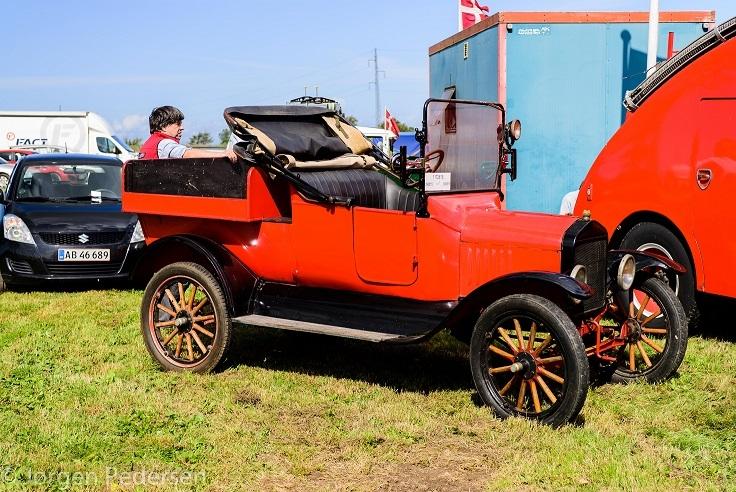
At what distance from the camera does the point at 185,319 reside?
18.9 feet

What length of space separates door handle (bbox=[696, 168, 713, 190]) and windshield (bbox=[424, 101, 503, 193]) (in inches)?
67.8

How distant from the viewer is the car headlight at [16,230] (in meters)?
8.90

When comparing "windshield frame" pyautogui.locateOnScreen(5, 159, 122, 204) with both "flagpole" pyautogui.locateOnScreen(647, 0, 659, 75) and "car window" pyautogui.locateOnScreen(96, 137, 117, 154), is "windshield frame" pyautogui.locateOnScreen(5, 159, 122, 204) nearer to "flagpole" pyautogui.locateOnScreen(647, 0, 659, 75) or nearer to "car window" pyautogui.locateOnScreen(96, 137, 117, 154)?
"flagpole" pyautogui.locateOnScreen(647, 0, 659, 75)

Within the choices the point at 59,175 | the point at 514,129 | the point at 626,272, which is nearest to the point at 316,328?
the point at 514,129

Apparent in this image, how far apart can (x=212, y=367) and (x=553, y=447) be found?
248 centimetres

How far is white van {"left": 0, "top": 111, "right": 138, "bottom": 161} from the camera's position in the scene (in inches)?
1140

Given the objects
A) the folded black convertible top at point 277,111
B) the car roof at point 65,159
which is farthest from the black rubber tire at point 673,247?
the car roof at point 65,159

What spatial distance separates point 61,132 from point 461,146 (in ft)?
88.4

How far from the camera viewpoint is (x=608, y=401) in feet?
16.6

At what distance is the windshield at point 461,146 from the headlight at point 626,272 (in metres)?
1.02

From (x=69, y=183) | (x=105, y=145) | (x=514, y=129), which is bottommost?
(x=69, y=183)

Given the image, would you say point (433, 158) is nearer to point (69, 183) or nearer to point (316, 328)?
point (316, 328)

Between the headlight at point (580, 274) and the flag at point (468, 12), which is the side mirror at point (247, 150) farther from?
the flag at point (468, 12)

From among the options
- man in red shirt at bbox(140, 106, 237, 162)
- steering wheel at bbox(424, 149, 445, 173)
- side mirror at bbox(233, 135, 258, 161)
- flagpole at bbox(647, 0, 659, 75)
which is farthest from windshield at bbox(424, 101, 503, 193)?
flagpole at bbox(647, 0, 659, 75)
